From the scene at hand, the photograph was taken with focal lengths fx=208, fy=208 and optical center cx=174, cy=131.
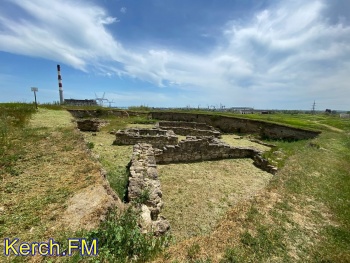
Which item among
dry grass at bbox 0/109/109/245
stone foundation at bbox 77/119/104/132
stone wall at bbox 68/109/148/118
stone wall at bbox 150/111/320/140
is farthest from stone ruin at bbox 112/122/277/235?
stone wall at bbox 68/109/148/118

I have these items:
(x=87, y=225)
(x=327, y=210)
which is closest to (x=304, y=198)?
(x=327, y=210)

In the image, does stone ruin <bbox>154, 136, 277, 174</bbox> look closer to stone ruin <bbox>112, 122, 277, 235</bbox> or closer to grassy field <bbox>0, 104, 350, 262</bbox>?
stone ruin <bbox>112, 122, 277, 235</bbox>

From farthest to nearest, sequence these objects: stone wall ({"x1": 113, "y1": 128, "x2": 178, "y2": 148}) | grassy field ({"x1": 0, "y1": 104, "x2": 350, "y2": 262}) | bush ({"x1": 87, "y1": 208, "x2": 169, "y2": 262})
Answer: stone wall ({"x1": 113, "y1": 128, "x2": 178, "y2": 148}) → grassy field ({"x1": 0, "y1": 104, "x2": 350, "y2": 262}) → bush ({"x1": 87, "y1": 208, "x2": 169, "y2": 262})

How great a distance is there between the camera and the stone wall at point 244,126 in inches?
837

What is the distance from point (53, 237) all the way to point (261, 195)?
5643mm

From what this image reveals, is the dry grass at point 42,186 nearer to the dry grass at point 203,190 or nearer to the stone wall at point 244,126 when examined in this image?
the dry grass at point 203,190

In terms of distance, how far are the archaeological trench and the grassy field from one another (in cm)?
66

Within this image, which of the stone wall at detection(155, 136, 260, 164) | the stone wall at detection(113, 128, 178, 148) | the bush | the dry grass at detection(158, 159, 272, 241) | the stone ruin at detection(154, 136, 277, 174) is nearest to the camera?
the bush

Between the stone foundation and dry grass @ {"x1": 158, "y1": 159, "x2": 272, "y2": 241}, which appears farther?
the stone foundation

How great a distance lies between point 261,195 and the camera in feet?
21.4

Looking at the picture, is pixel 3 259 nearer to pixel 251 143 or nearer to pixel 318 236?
pixel 318 236

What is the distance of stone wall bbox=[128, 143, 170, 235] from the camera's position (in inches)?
201

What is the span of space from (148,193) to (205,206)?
2160 mm

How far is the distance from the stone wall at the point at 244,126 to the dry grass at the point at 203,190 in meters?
11.4
